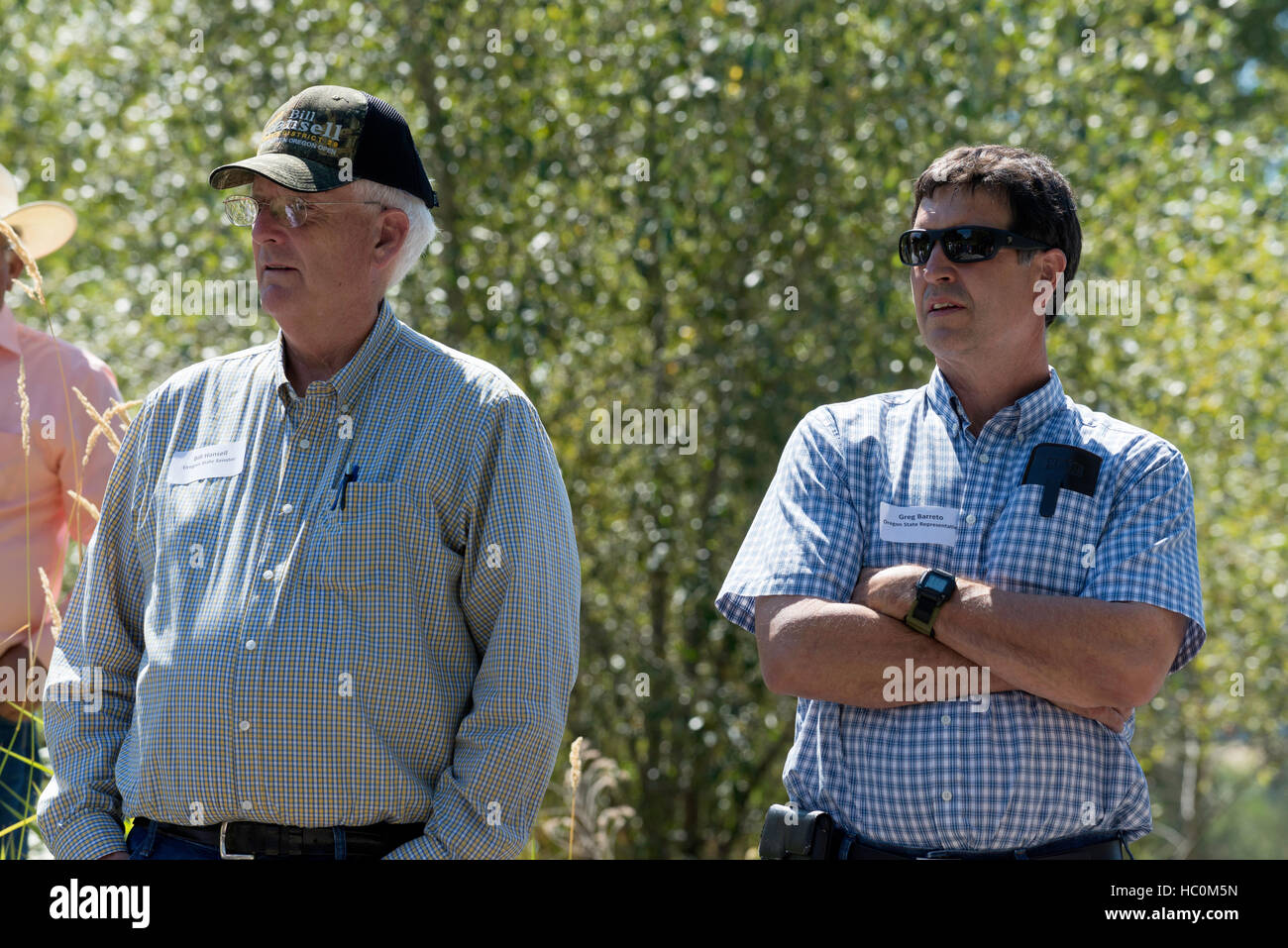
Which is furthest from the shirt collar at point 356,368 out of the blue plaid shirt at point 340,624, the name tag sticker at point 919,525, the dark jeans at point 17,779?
the dark jeans at point 17,779

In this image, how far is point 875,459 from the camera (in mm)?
2668

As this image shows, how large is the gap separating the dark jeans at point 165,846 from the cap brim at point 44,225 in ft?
7.31

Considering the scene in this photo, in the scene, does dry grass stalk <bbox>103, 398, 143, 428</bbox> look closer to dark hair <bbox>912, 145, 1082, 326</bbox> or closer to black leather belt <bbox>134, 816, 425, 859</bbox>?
black leather belt <bbox>134, 816, 425, 859</bbox>

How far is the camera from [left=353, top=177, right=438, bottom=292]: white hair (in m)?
2.53

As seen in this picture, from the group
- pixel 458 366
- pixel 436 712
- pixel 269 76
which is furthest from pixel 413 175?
pixel 269 76

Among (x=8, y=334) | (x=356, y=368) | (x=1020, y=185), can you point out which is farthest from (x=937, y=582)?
(x=8, y=334)

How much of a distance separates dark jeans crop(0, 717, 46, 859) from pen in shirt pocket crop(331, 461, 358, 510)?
1400 mm

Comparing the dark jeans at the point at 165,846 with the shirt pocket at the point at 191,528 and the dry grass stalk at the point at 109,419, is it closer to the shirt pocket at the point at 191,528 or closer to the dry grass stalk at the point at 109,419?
the shirt pocket at the point at 191,528

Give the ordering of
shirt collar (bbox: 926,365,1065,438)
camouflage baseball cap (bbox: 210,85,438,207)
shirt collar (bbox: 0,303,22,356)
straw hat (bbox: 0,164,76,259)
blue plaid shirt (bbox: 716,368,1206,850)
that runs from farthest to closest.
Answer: straw hat (bbox: 0,164,76,259)
shirt collar (bbox: 0,303,22,356)
shirt collar (bbox: 926,365,1065,438)
camouflage baseball cap (bbox: 210,85,438,207)
blue plaid shirt (bbox: 716,368,1206,850)

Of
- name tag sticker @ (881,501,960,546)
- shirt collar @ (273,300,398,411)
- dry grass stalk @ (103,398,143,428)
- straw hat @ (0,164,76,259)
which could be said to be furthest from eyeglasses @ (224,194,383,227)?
straw hat @ (0,164,76,259)

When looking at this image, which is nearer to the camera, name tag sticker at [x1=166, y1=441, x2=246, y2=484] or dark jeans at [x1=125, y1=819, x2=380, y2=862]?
dark jeans at [x1=125, y1=819, x2=380, y2=862]

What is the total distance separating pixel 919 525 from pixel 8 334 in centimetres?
246

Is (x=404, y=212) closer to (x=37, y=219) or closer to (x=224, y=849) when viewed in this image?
(x=224, y=849)

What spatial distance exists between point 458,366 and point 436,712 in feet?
2.14
